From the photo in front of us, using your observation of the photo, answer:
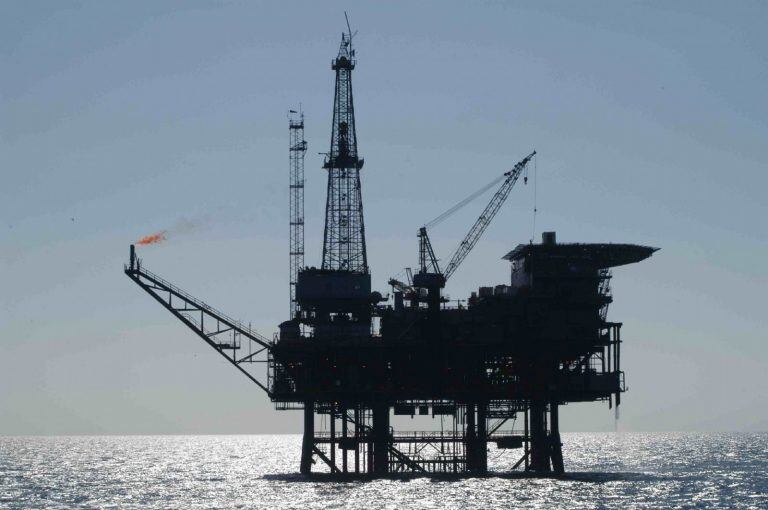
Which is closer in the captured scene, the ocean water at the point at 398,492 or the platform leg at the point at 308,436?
the ocean water at the point at 398,492

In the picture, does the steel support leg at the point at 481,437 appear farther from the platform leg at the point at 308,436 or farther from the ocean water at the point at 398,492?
the platform leg at the point at 308,436

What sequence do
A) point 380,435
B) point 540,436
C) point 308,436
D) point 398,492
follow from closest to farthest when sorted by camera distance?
point 398,492 → point 380,435 → point 308,436 → point 540,436

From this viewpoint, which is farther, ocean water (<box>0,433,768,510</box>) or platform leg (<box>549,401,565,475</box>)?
platform leg (<box>549,401,565,475</box>)

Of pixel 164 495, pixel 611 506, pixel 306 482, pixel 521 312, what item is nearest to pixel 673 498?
pixel 611 506

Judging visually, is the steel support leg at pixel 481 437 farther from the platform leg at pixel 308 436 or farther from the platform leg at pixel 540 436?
the platform leg at pixel 308 436

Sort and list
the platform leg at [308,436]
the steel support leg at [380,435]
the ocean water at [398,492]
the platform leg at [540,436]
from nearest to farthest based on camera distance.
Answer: the ocean water at [398,492] → the steel support leg at [380,435] → the platform leg at [308,436] → the platform leg at [540,436]

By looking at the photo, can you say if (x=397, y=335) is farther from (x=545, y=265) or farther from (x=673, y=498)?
(x=673, y=498)

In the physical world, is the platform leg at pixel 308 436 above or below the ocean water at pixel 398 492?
above

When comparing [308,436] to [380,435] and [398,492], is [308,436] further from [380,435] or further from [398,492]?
[398,492]

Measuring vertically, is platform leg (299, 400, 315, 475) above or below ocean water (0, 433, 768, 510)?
above

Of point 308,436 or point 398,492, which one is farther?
point 308,436

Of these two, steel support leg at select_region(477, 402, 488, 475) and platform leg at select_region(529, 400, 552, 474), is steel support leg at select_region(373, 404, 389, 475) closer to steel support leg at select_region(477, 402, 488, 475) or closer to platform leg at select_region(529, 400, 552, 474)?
steel support leg at select_region(477, 402, 488, 475)

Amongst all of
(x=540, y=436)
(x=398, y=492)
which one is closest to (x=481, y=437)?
(x=540, y=436)

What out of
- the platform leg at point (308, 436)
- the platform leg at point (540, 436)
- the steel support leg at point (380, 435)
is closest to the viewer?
the steel support leg at point (380, 435)
